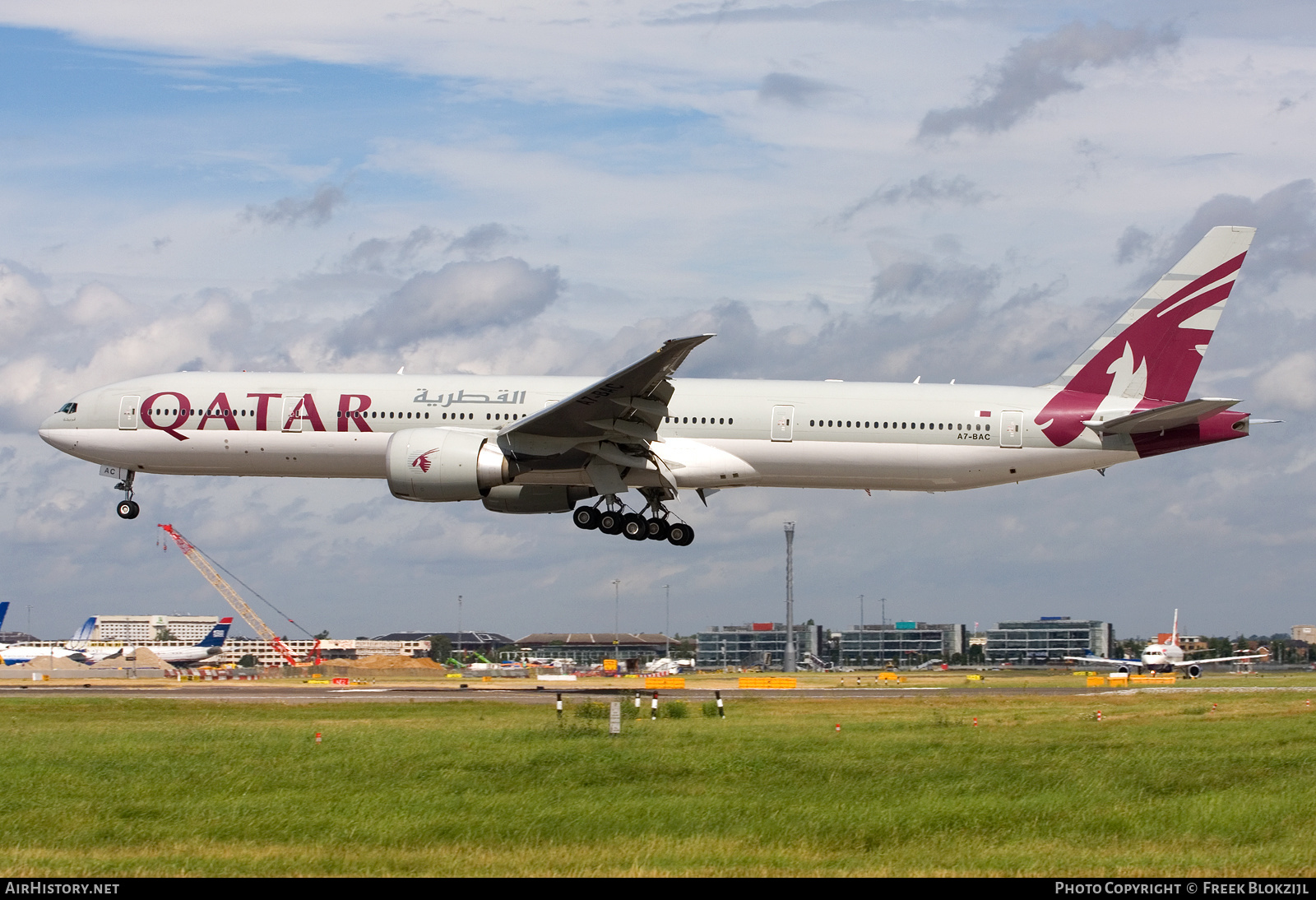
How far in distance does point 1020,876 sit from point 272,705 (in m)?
27.4

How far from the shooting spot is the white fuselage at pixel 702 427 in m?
37.6

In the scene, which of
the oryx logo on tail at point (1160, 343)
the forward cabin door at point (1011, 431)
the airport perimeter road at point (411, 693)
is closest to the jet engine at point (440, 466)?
the airport perimeter road at point (411, 693)

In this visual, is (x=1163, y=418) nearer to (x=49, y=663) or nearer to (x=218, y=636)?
(x=49, y=663)

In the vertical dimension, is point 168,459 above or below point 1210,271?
below

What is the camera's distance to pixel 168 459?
39.9 m

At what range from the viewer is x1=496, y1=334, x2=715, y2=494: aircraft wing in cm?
3459

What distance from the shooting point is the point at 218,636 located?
4616 inches

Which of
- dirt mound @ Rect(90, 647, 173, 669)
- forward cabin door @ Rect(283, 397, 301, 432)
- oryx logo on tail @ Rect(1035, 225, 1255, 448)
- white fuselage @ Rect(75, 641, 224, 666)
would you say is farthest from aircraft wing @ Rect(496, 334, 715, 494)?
white fuselage @ Rect(75, 641, 224, 666)

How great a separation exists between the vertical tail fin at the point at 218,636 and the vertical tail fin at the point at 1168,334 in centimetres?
9371

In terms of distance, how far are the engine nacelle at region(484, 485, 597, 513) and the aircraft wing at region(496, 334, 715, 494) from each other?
2.37 metres

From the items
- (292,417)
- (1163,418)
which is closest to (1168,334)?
(1163,418)

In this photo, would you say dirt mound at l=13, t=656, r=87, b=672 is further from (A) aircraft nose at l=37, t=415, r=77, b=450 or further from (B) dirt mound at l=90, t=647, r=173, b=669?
(A) aircraft nose at l=37, t=415, r=77, b=450
